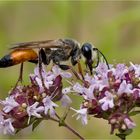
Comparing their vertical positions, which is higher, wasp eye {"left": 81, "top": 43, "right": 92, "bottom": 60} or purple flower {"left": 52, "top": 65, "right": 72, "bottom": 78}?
wasp eye {"left": 81, "top": 43, "right": 92, "bottom": 60}

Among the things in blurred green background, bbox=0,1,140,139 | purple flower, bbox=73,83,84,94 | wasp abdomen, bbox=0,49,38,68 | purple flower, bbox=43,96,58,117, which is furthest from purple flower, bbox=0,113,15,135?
blurred green background, bbox=0,1,140,139

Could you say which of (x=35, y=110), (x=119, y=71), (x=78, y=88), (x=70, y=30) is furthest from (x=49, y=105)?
(x=70, y=30)

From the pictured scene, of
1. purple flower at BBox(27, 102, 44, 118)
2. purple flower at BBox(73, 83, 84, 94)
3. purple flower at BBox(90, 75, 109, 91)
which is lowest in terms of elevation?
purple flower at BBox(27, 102, 44, 118)

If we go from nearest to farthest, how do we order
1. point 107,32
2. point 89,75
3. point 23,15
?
point 89,75 < point 107,32 < point 23,15

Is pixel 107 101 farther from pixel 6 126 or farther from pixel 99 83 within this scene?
pixel 6 126

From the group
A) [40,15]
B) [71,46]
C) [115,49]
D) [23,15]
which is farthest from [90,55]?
[23,15]

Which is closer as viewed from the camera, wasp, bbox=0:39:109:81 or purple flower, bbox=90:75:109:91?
purple flower, bbox=90:75:109:91

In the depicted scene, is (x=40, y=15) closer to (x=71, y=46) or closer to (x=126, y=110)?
(x=71, y=46)

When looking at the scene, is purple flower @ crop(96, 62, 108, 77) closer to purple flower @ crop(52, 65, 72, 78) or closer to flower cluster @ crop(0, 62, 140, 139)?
flower cluster @ crop(0, 62, 140, 139)
